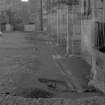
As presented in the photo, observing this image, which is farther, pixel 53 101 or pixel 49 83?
pixel 49 83

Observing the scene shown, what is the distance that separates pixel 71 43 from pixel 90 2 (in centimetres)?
175

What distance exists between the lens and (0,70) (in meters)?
5.48

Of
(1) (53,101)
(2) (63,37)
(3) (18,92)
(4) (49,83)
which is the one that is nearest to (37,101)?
(1) (53,101)

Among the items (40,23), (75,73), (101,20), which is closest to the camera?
(75,73)

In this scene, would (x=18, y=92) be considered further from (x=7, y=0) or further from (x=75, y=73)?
(x=7, y=0)

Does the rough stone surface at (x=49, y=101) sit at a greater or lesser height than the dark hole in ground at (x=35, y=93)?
greater

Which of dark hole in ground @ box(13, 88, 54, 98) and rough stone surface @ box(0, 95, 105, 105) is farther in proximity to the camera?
dark hole in ground @ box(13, 88, 54, 98)

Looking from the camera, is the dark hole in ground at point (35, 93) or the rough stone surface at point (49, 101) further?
the dark hole in ground at point (35, 93)

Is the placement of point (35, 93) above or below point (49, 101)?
below

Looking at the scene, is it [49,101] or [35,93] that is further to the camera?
[35,93]

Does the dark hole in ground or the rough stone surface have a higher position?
the rough stone surface

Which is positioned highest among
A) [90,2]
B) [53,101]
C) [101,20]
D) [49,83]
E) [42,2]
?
[42,2]

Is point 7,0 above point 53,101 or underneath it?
above

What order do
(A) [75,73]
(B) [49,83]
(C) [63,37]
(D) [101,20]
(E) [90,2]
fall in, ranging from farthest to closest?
(C) [63,37], (E) [90,2], (D) [101,20], (A) [75,73], (B) [49,83]
